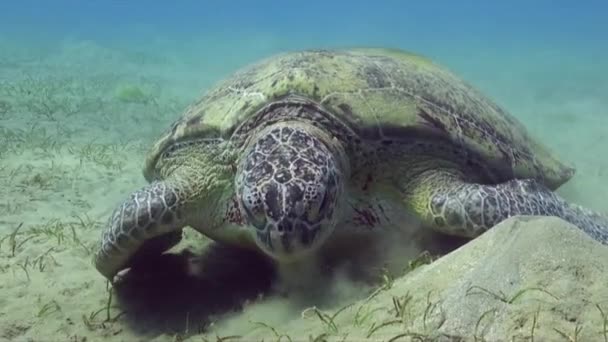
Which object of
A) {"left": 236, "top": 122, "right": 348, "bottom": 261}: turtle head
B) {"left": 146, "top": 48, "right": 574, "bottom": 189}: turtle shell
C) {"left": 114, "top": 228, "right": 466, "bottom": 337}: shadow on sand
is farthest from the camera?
{"left": 146, "top": 48, "right": 574, "bottom": 189}: turtle shell

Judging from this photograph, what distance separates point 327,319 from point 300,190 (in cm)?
80

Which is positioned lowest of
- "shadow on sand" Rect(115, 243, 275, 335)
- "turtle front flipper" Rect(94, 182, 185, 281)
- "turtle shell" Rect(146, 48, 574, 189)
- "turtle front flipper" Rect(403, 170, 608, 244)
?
"shadow on sand" Rect(115, 243, 275, 335)

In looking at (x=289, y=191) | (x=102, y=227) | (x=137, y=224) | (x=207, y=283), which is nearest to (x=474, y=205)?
(x=289, y=191)

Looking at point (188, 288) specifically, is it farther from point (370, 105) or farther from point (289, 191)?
point (370, 105)

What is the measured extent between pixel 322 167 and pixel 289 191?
1.20 feet

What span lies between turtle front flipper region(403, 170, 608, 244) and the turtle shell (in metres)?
0.38

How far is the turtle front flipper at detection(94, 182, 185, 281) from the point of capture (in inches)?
154

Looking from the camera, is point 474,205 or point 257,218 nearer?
point 257,218

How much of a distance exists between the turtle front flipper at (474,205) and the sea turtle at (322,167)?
10mm

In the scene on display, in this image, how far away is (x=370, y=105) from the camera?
4.42 m

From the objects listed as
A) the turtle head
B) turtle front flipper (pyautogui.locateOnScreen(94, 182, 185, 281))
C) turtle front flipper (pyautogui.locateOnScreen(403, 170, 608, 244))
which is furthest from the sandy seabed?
turtle front flipper (pyautogui.locateOnScreen(403, 170, 608, 244))

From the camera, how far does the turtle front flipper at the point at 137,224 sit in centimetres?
390

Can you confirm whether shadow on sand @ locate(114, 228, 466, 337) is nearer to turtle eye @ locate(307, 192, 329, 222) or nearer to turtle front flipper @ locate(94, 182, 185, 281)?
turtle front flipper @ locate(94, 182, 185, 281)

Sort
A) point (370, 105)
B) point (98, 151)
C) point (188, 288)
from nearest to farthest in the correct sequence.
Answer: point (188, 288) → point (370, 105) → point (98, 151)
